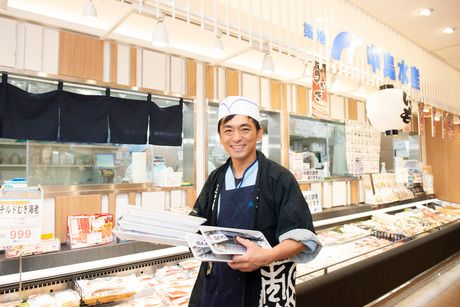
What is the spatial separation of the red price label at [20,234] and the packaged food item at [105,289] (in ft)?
2.09

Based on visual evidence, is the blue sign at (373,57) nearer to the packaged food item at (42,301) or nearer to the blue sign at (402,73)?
the blue sign at (402,73)

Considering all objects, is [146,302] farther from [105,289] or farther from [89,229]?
[89,229]

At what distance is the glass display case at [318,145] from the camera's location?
21.1ft

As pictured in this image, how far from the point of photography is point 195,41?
4539 millimetres

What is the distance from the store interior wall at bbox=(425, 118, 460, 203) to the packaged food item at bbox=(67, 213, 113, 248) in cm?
986

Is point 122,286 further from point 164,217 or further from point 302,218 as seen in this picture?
point 302,218

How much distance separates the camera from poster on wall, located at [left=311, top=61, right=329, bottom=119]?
3.73 meters

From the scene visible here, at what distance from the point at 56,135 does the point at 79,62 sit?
2.96 feet

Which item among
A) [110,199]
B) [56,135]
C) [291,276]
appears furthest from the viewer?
[110,199]

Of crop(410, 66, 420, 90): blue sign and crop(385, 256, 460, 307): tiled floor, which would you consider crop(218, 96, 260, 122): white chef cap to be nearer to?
crop(385, 256, 460, 307): tiled floor

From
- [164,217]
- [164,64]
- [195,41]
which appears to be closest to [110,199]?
[164,64]

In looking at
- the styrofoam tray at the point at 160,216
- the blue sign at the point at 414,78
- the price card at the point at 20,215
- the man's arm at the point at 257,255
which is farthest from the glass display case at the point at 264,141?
the man's arm at the point at 257,255

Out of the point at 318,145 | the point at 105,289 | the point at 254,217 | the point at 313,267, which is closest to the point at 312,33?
the point at 313,267

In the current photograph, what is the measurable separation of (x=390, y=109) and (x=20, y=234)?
3.69 meters
